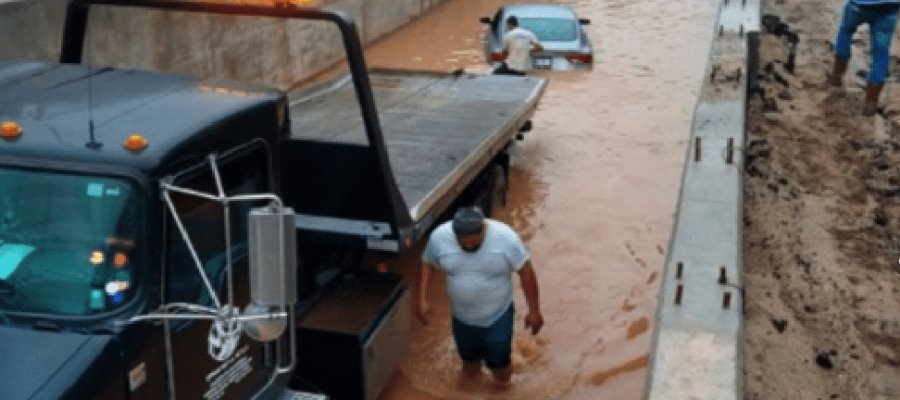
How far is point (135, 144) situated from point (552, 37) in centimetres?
1476

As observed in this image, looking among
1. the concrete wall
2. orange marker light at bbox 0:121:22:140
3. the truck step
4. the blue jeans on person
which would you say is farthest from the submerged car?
orange marker light at bbox 0:121:22:140


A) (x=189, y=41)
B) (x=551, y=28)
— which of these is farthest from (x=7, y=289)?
(x=551, y=28)

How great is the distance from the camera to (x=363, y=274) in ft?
25.7

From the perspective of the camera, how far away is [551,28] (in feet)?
62.6

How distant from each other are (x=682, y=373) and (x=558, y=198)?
551 centimetres

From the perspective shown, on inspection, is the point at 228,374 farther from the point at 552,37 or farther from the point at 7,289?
the point at 552,37

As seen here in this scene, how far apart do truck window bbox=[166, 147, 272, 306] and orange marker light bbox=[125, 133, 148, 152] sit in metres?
0.23

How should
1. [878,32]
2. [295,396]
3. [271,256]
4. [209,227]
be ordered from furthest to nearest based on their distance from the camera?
[878,32], [295,396], [209,227], [271,256]

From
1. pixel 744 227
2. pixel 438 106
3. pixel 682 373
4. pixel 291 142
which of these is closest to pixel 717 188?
pixel 744 227

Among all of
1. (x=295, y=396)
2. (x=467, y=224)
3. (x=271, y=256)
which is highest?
A: (x=271, y=256)

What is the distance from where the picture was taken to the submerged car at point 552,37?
61.6 feet

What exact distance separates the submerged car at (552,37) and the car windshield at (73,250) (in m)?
14.0

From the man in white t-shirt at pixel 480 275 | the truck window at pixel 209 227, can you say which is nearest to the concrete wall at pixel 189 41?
the man in white t-shirt at pixel 480 275

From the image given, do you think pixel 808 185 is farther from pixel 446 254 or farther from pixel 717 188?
pixel 446 254
